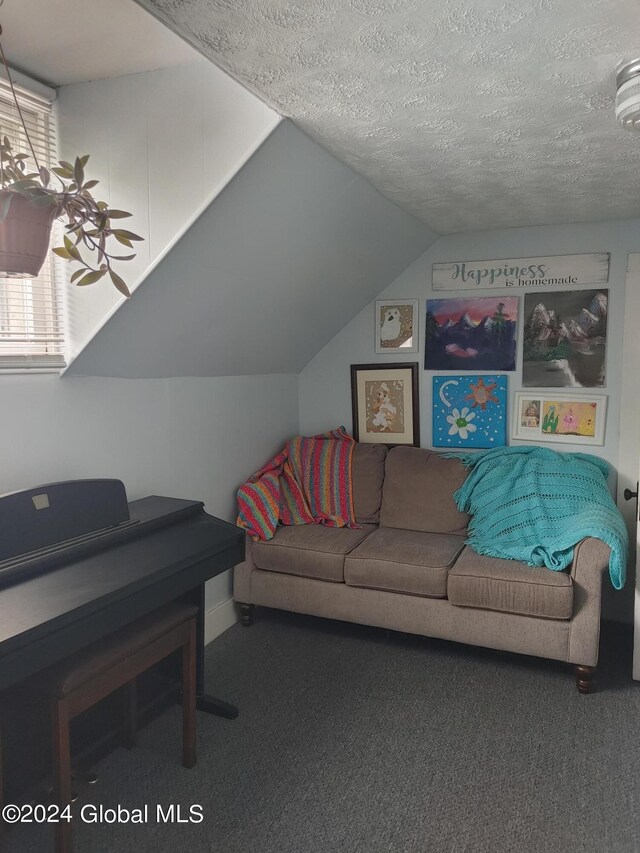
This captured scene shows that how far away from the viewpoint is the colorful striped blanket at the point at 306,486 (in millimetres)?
3402

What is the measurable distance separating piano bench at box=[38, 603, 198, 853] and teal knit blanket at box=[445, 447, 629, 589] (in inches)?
59.5

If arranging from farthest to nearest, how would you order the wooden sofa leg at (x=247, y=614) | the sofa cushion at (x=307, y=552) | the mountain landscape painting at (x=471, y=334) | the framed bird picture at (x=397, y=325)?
the framed bird picture at (x=397, y=325), the mountain landscape painting at (x=471, y=334), the wooden sofa leg at (x=247, y=614), the sofa cushion at (x=307, y=552)

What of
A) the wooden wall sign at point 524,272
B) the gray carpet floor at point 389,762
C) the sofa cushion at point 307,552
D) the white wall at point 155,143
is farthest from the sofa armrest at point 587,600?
the white wall at point 155,143

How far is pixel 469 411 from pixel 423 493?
59 centimetres

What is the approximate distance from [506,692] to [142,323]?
2136mm

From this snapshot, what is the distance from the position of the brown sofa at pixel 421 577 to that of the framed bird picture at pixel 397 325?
0.65 m

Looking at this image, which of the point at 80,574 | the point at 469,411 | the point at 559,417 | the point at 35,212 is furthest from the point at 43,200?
the point at 559,417

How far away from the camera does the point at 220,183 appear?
6.82ft

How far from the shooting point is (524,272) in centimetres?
359

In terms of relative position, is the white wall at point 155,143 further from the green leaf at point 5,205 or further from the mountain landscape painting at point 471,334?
the mountain landscape painting at point 471,334

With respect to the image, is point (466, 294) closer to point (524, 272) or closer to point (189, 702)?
point (524, 272)

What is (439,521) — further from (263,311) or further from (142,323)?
(142,323)

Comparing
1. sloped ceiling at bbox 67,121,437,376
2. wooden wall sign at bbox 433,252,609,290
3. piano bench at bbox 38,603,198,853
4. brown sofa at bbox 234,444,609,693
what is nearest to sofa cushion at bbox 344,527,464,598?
brown sofa at bbox 234,444,609,693

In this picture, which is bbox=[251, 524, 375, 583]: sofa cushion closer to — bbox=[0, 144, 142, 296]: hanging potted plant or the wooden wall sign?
→ the wooden wall sign
